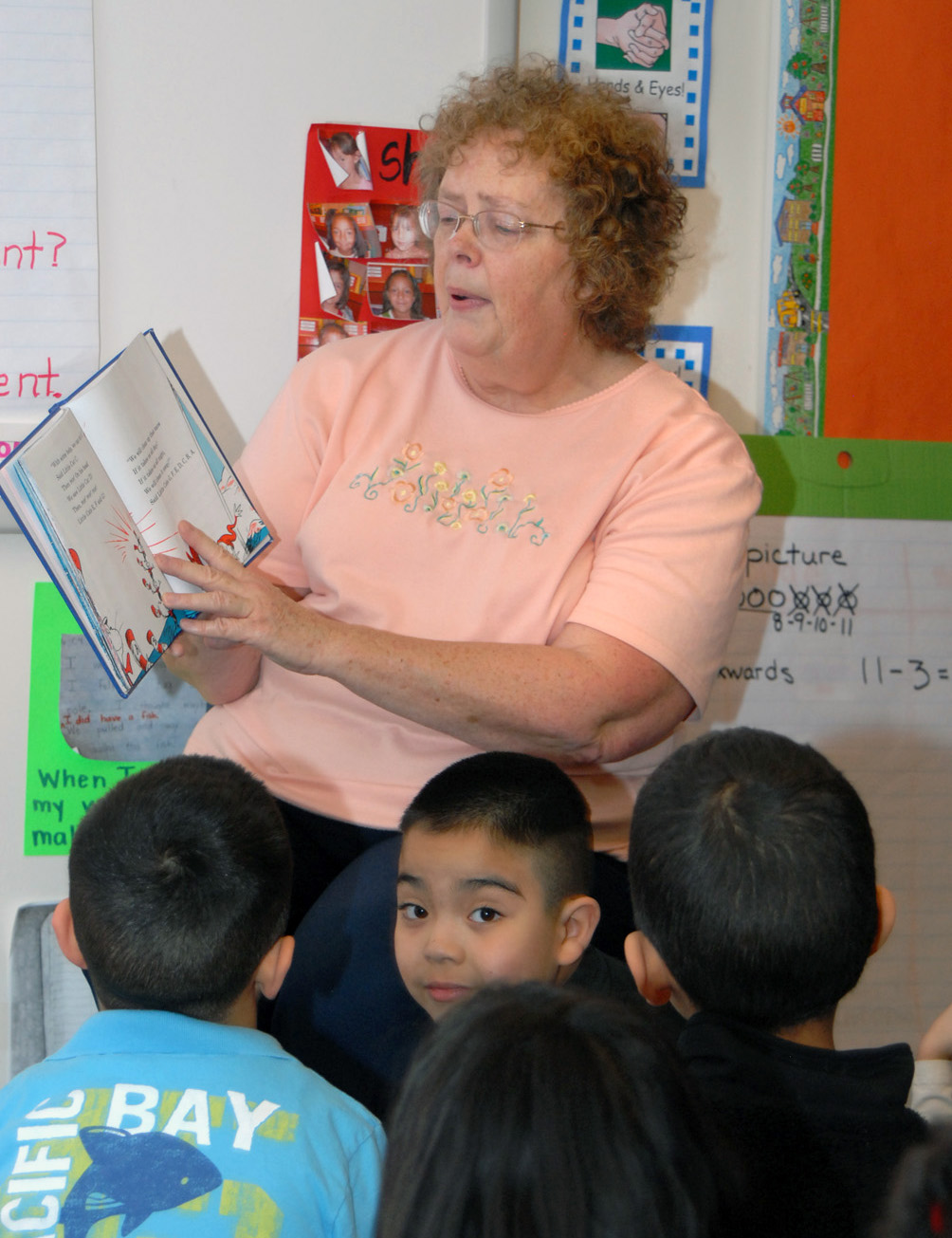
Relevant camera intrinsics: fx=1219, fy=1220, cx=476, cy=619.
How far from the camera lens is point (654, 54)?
175 centimetres

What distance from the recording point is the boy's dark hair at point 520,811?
1.24 meters

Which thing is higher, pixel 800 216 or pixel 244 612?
pixel 800 216

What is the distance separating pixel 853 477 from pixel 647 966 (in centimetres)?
105

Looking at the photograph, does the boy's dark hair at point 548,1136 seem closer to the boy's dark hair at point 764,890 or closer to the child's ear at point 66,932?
the boy's dark hair at point 764,890

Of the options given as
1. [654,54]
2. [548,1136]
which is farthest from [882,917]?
[654,54]

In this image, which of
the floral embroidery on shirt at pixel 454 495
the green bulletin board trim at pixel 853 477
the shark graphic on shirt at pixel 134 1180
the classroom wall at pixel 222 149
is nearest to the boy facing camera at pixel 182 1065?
the shark graphic on shirt at pixel 134 1180

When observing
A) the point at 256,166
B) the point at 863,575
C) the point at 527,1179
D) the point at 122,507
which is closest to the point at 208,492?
the point at 122,507

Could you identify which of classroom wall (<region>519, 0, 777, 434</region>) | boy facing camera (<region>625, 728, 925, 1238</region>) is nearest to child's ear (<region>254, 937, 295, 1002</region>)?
boy facing camera (<region>625, 728, 925, 1238</region>)

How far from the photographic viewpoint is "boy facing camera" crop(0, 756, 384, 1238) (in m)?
0.84

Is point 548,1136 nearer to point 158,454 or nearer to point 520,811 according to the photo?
point 520,811

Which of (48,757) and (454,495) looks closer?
(454,495)

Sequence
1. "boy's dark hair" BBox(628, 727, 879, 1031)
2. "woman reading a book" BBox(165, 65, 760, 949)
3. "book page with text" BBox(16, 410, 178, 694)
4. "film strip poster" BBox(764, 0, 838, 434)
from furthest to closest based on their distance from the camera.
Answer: "film strip poster" BBox(764, 0, 838, 434) → "woman reading a book" BBox(165, 65, 760, 949) → "book page with text" BBox(16, 410, 178, 694) → "boy's dark hair" BBox(628, 727, 879, 1031)

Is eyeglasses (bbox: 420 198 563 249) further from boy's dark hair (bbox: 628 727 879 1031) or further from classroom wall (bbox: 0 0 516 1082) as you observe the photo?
boy's dark hair (bbox: 628 727 879 1031)

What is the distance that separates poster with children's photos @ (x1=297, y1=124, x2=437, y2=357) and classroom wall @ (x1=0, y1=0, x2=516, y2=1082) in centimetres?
2
